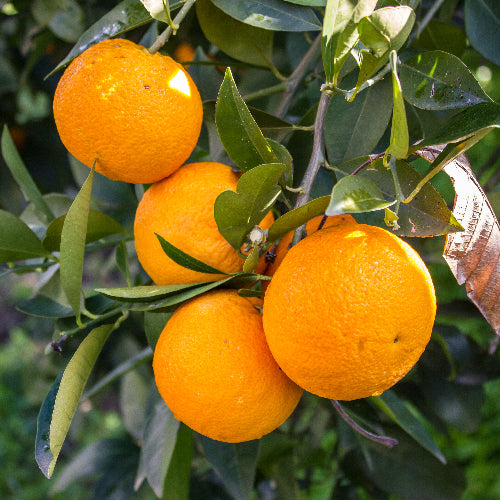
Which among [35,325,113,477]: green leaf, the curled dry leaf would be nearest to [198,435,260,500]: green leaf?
[35,325,113,477]: green leaf

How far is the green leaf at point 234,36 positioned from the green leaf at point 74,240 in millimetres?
314

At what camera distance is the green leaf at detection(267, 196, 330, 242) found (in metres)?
0.48

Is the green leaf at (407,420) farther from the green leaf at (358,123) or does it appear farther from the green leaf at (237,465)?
the green leaf at (358,123)

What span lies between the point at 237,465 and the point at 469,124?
58 centimetres

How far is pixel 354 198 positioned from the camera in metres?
0.42

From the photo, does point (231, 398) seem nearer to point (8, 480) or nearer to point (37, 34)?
point (37, 34)

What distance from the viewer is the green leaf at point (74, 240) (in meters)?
0.51

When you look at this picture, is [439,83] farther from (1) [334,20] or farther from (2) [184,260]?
(2) [184,260]

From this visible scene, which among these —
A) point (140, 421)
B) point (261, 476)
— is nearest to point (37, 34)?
point (140, 421)

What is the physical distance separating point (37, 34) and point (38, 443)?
2.98 ft

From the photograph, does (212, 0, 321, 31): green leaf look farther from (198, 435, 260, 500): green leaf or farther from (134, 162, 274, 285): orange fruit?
(198, 435, 260, 500): green leaf

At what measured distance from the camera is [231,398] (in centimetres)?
50

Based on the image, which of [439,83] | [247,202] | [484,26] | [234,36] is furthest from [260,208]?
[484,26]

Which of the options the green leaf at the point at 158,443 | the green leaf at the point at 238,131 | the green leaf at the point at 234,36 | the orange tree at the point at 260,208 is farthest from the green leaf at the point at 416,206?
the green leaf at the point at 158,443
